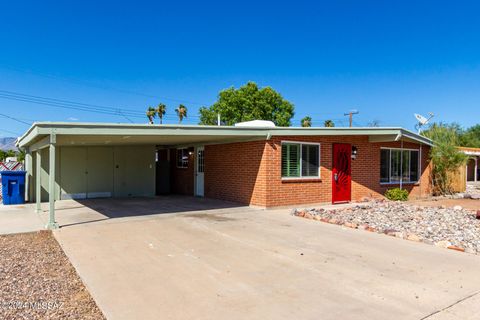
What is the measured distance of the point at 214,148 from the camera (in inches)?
537

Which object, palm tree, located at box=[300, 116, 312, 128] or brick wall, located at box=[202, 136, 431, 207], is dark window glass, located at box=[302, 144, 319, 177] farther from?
palm tree, located at box=[300, 116, 312, 128]

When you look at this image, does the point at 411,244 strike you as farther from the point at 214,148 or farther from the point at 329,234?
the point at 214,148

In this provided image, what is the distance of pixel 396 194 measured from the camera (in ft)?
46.1

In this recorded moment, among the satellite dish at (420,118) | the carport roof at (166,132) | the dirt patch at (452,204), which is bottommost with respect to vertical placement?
the dirt patch at (452,204)

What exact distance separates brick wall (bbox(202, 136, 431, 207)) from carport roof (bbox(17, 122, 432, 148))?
427mm

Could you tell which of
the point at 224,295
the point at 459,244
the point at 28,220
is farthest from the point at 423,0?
the point at 28,220

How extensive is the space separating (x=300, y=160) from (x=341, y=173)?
206 centimetres

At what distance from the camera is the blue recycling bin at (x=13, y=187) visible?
12023 mm

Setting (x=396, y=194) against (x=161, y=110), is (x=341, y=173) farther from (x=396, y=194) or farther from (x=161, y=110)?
(x=161, y=110)

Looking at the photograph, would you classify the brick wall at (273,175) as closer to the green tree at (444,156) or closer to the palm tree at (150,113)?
the green tree at (444,156)

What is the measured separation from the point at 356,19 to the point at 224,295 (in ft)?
55.0

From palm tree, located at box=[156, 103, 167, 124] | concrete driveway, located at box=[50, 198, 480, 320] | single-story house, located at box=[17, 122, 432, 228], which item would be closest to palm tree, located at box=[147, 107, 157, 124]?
palm tree, located at box=[156, 103, 167, 124]

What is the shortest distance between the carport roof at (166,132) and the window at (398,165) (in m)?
0.90

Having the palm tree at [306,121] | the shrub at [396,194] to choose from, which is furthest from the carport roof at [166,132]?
the palm tree at [306,121]
